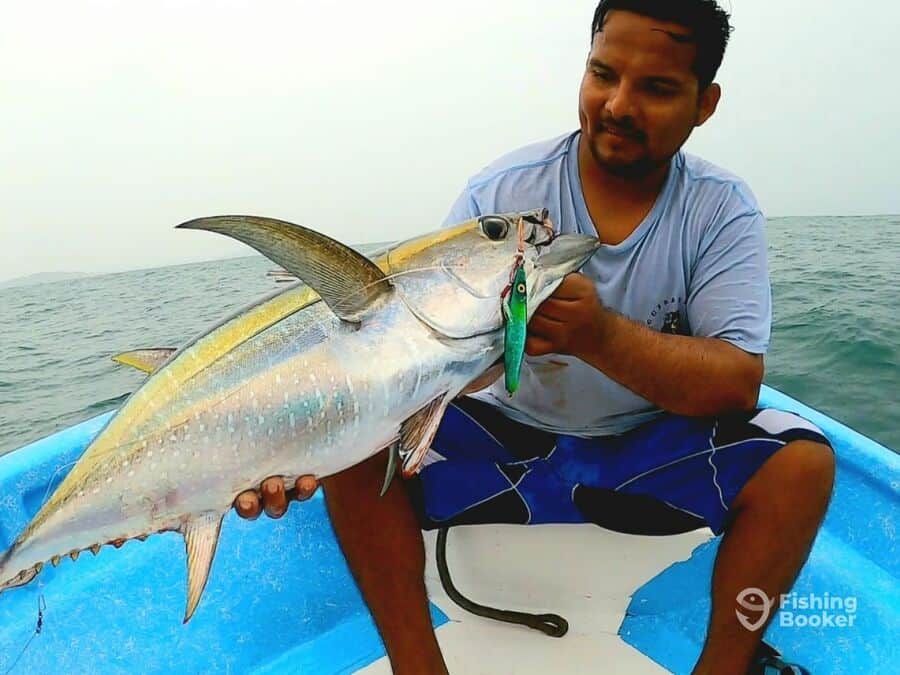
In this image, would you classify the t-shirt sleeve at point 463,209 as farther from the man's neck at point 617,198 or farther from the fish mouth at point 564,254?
the fish mouth at point 564,254

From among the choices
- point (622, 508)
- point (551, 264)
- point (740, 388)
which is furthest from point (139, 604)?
point (740, 388)

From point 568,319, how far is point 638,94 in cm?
71

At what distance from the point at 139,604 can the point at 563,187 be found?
5.76 ft

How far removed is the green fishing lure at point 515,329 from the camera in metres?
1.19

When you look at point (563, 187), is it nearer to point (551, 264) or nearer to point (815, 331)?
point (551, 264)

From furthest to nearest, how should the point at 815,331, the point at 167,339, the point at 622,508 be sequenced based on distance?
the point at 167,339 < the point at 815,331 < the point at 622,508

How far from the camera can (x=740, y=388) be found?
161cm

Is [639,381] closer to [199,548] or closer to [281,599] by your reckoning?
[199,548]

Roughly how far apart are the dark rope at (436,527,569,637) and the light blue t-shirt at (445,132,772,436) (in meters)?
0.52

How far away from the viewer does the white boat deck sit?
1.97 metres

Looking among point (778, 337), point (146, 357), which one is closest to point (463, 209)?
point (146, 357)

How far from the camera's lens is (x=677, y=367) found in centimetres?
151

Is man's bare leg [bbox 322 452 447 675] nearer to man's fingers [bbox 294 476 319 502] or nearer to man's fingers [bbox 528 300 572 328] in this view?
man's fingers [bbox 294 476 319 502]

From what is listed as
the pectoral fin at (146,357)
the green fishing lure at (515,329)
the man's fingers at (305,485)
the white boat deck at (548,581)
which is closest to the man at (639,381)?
the green fishing lure at (515,329)
